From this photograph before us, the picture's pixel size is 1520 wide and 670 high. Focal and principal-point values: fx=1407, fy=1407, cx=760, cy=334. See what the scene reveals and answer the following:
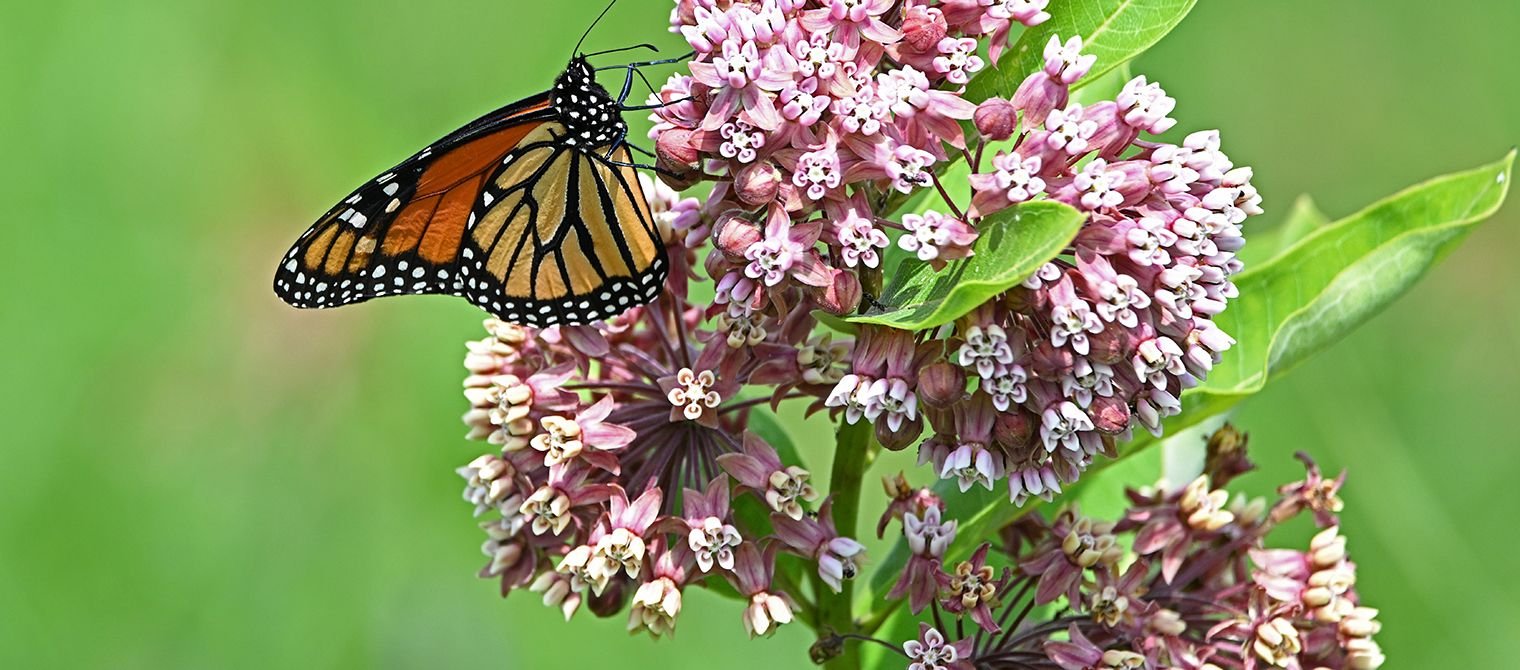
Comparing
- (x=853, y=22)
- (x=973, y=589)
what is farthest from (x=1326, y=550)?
(x=853, y=22)

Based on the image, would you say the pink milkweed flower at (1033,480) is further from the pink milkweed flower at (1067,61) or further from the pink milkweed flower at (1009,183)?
the pink milkweed flower at (1067,61)

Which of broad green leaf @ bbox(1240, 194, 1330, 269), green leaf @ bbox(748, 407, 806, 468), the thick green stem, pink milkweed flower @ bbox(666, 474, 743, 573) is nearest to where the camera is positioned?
pink milkweed flower @ bbox(666, 474, 743, 573)

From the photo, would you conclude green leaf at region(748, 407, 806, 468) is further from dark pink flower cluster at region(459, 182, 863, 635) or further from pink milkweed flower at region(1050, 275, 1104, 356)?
pink milkweed flower at region(1050, 275, 1104, 356)

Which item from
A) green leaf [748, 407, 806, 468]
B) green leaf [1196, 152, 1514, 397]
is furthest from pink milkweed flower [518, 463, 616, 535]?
green leaf [1196, 152, 1514, 397]

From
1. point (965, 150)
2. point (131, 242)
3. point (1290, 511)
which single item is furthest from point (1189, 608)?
point (131, 242)

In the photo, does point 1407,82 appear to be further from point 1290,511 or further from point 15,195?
point 15,195

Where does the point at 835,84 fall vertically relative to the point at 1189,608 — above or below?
above

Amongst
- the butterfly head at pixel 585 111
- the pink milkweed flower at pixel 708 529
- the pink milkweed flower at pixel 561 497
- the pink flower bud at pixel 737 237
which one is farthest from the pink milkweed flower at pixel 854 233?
the butterfly head at pixel 585 111
